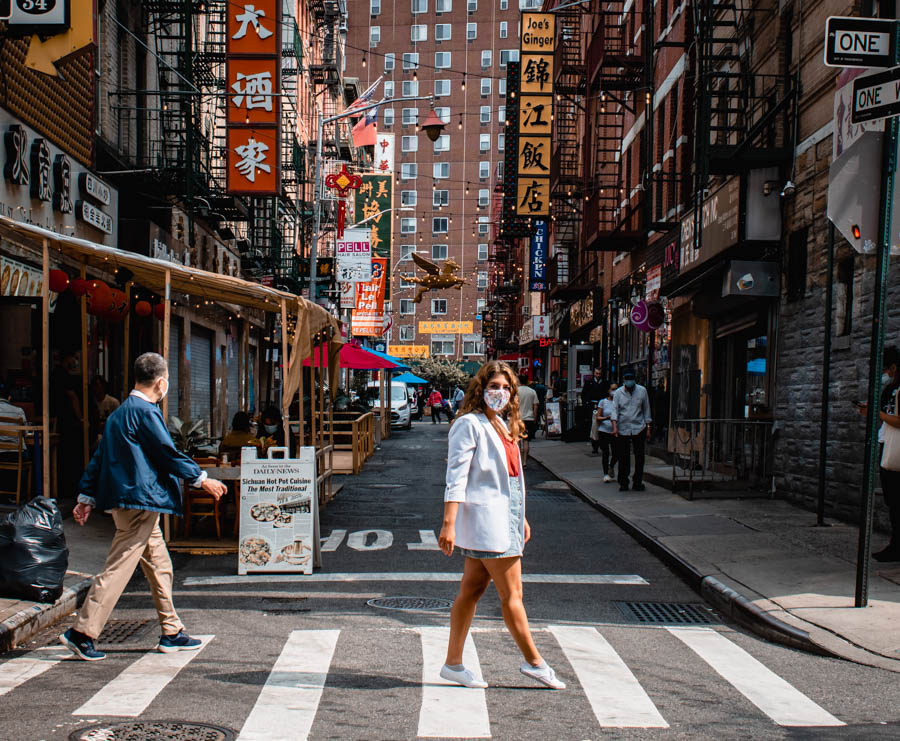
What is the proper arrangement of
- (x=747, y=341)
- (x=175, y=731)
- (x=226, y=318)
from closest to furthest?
(x=175, y=731) → (x=747, y=341) → (x=226, y=318)

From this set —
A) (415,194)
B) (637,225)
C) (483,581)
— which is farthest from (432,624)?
(415,194)

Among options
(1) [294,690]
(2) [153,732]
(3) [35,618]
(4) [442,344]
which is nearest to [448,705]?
(1) [294,690]

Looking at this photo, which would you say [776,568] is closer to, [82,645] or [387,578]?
[387,578]

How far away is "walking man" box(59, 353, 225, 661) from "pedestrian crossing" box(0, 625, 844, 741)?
271 mm

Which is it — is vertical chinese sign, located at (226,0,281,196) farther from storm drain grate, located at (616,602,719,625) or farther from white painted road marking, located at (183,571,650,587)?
storm drain grate, located at (616,602,719,625)

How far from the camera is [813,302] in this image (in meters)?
13.6

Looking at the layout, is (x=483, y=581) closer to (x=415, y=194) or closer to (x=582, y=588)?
(x=582, y=588)

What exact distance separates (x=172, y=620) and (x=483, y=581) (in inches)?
82.4

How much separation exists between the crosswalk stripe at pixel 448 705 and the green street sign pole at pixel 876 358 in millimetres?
3001

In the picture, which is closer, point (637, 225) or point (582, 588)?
point (582, 588)

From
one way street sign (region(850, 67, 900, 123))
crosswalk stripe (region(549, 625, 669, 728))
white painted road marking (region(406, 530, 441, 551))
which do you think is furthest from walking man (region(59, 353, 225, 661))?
one way street sign (region(850, 67, 900, 123))

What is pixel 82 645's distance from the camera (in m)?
6.34

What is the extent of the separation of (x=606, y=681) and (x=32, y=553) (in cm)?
403

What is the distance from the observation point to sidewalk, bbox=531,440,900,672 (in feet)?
23.2
